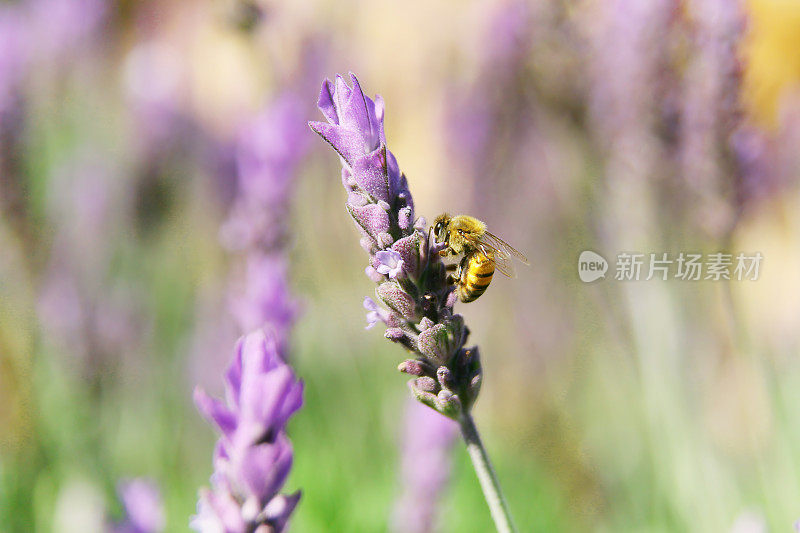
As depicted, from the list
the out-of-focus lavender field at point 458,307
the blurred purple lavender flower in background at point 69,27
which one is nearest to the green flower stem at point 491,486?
the out-of-focus lavender field at point 458,307

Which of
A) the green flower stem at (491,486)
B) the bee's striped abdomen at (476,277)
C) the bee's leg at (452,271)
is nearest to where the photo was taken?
the green flower stem at (491,486)

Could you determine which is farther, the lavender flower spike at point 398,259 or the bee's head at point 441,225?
the bee's head at point 441,225

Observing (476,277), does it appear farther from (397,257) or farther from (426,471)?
(426,471)

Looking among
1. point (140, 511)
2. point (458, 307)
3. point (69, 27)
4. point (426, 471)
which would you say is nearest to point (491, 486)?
point (140, 511)

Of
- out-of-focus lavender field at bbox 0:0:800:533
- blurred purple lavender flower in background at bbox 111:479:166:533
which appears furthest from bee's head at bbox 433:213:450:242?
blurred purple lavender flower in background at bbox 111:479:166:533

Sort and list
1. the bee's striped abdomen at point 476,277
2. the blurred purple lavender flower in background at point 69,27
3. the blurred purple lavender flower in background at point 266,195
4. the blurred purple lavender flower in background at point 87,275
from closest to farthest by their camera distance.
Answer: the bee's striped abdomen at point 476,277 < the blurred purple lavender flower in background at point 266,195 < the blurred purple lavender flower in background at point 87,275 < the blurred purple lavender flower in background at point 69,27

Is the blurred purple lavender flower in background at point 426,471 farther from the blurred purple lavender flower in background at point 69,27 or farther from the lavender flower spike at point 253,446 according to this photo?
the blurred purple lavender flower in background at point 69,27
